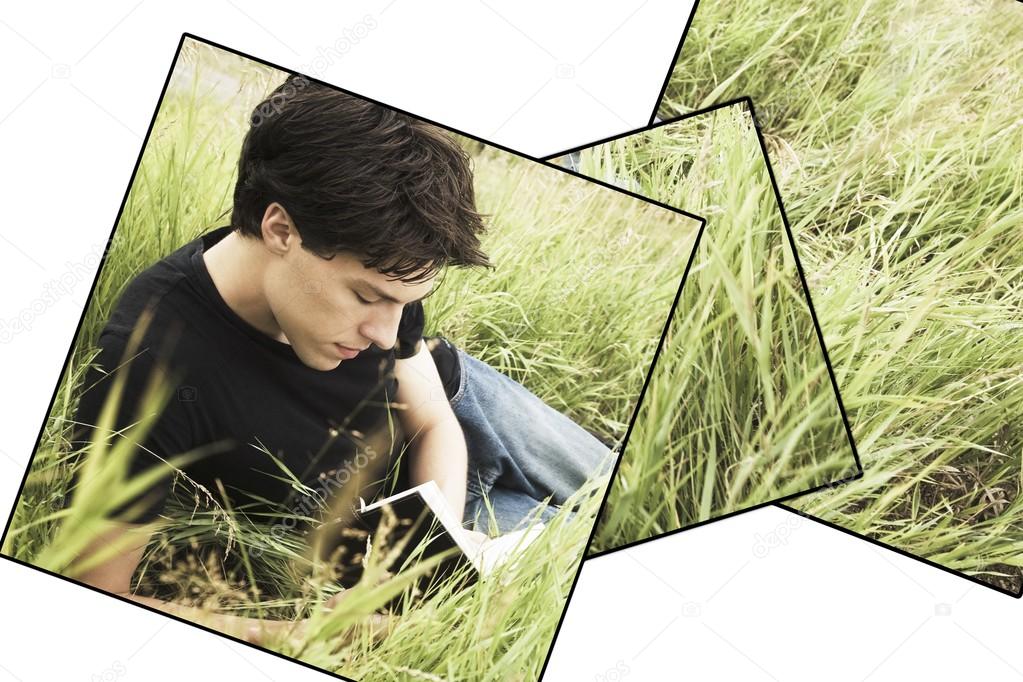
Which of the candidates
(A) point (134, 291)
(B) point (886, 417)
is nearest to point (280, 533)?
(A) point (134, 291)

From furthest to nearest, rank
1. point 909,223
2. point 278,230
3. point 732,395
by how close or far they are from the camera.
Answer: point 909,223 < point 732,395 < point 278,230

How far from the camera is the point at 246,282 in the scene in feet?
7.22

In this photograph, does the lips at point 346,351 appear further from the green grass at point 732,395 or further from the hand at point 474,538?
the green grass at point 732,395

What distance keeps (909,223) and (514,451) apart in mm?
1017

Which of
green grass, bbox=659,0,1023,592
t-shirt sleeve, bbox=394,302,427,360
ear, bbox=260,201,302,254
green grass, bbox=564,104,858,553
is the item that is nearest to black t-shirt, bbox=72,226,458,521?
t-shirt sleeve, bbox=394,302,427,360

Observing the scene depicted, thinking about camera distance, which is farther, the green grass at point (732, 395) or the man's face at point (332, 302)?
the green grass at point (732, 395)

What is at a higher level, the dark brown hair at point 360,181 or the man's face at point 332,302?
the dark brown hair at point 360,181

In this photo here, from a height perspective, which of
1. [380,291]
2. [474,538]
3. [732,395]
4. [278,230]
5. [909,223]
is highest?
[278,230]

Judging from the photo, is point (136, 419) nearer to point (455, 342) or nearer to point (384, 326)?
point (384, 326)

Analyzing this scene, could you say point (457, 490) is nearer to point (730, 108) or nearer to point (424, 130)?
point (424, 130)

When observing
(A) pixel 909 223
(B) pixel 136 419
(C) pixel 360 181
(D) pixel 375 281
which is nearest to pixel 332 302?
(D) pixel 375 281

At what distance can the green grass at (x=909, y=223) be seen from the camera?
2.43m

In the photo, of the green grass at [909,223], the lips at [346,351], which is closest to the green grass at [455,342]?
the lips at [346,351]

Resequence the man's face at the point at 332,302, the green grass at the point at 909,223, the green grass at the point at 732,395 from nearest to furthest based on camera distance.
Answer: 1. the man's face at the point at 332,302
2. the green grass at the point at 732,395
3. the green grass at the point at 909,223
